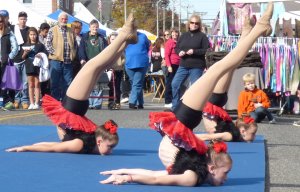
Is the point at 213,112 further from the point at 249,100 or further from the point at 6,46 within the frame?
the point at 6,46

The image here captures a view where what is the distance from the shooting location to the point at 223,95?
8.86 meters

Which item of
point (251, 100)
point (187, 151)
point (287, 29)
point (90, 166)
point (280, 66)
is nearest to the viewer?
point (187, 151)

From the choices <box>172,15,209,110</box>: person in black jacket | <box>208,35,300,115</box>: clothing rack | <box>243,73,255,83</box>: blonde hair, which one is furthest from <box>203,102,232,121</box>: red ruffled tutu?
<box>208,35,300,115</box>: clothing rack

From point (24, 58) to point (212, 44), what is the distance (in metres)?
3.96

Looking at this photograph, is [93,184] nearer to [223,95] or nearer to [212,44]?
[223,95]

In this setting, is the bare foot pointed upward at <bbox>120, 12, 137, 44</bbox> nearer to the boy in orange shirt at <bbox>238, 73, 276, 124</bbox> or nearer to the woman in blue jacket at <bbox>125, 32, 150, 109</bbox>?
the boy in orange shirt at <bbox>238, 73, 276, 124</bbox>

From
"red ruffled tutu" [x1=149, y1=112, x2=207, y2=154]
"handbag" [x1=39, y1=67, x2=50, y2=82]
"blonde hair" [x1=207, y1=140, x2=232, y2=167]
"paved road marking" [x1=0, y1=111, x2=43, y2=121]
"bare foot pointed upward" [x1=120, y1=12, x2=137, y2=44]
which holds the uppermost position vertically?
"bare foot pointed upward" [x1=120, y1=12, x2=137, y2=44]

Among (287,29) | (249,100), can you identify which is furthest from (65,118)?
(287,29)

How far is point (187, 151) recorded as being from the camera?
237 inches

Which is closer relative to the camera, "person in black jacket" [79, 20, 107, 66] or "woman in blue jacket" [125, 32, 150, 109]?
"person in black jacket" [79, 20, 107, 66]

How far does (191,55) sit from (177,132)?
7.91 m

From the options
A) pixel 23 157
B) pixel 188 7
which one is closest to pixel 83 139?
pixel 23 157

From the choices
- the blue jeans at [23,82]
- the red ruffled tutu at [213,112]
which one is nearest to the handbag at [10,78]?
the blue jeans at [23,82]

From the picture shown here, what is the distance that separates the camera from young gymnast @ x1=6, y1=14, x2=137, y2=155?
24.5 ft
